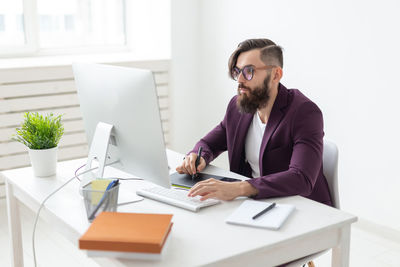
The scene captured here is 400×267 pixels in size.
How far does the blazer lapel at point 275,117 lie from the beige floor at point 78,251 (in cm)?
102

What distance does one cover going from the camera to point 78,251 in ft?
9.88

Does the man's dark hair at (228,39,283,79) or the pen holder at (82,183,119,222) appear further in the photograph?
the man's dark hair at (228,39,283,79)

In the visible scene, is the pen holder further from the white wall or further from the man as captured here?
the white wall

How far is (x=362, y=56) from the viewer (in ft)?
10.2

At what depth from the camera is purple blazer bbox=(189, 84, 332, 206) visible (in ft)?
6.35

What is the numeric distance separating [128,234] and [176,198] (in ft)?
1.42

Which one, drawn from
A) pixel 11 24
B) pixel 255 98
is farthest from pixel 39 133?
pixel 11 24

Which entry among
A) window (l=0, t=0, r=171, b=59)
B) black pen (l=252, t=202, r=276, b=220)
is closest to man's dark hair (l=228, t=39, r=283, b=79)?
black pen (l=252, t=202, r=276, b=220)

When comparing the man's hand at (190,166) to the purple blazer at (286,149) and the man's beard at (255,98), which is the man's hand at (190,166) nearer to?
the purple blazer at (286,149)

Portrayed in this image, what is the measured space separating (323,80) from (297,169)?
1471mm

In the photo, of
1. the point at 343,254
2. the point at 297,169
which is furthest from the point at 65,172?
the point at 343,254

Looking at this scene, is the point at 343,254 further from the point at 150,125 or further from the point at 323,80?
the point at 323,80

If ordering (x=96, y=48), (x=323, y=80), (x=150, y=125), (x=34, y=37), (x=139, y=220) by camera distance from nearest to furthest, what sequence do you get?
(x=139, y=220)
(x=150, y=125)
(x=323, y=80)
(x=34, y=37)
(x=96, y=48)

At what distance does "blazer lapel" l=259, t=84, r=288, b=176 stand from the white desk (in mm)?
330
